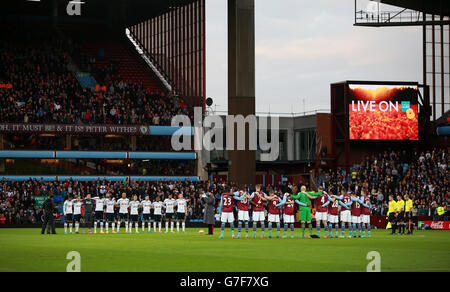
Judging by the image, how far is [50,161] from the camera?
66.6m

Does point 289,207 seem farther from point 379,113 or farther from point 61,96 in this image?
point 61,96

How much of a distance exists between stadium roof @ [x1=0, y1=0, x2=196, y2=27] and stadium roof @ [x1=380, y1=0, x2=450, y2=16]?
67.0ft

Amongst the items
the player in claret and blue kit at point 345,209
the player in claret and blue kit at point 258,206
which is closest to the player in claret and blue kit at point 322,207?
the player in claret and blue kit at point 345,209

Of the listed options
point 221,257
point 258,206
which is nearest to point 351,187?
point 258,206

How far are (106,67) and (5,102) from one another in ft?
46.1

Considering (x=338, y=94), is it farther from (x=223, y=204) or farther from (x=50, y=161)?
(x=223, y=204)

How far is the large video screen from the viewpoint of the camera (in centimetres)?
6762

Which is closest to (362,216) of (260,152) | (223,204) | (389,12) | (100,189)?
(223,204)

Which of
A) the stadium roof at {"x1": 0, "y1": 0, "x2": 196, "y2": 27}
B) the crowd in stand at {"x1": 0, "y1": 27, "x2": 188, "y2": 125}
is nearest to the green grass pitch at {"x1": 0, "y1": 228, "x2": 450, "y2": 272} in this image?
the crowd in stand at {"x1": 0, "y1": 27, "x2": 188, "y2": 125}

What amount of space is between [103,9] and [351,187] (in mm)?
36567

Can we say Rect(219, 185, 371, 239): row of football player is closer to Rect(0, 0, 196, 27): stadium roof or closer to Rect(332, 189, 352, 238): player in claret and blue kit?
Rect(332, 189, 352, 238): player in claret and blue kit

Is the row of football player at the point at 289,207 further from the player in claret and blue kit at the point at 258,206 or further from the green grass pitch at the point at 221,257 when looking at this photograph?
the green grass pitch at the point at 221,257

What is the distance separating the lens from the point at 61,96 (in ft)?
219
